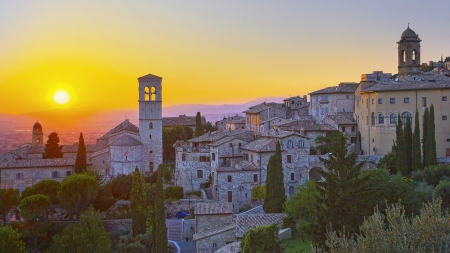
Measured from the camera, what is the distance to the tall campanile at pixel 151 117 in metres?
56.0

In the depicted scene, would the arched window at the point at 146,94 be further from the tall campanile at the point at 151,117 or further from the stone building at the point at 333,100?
the stone building at the point at 333,100

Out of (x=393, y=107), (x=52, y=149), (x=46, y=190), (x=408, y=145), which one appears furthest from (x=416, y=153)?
(x=52, y=149)

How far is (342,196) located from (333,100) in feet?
107

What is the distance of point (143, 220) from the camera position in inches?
1581

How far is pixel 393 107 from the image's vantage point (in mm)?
46562

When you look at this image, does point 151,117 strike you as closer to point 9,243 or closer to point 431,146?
point 9,243

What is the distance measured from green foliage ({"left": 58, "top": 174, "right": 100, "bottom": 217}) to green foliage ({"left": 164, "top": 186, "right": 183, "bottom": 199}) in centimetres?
650

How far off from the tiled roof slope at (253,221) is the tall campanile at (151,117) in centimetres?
2365

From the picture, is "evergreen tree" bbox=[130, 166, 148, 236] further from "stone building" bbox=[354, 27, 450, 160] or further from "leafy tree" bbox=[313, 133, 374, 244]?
"stone building" bbox=[354, 27, 450, 160]

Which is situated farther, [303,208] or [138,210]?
[138,210]

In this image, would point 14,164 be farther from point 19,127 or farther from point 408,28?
point 408,28

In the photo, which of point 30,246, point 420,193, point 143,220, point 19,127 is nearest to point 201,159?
point 143,220

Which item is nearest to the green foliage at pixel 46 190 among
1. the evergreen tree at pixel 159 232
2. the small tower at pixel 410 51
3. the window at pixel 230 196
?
the evergreen tree at pixel 159 232

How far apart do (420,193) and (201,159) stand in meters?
22.4
